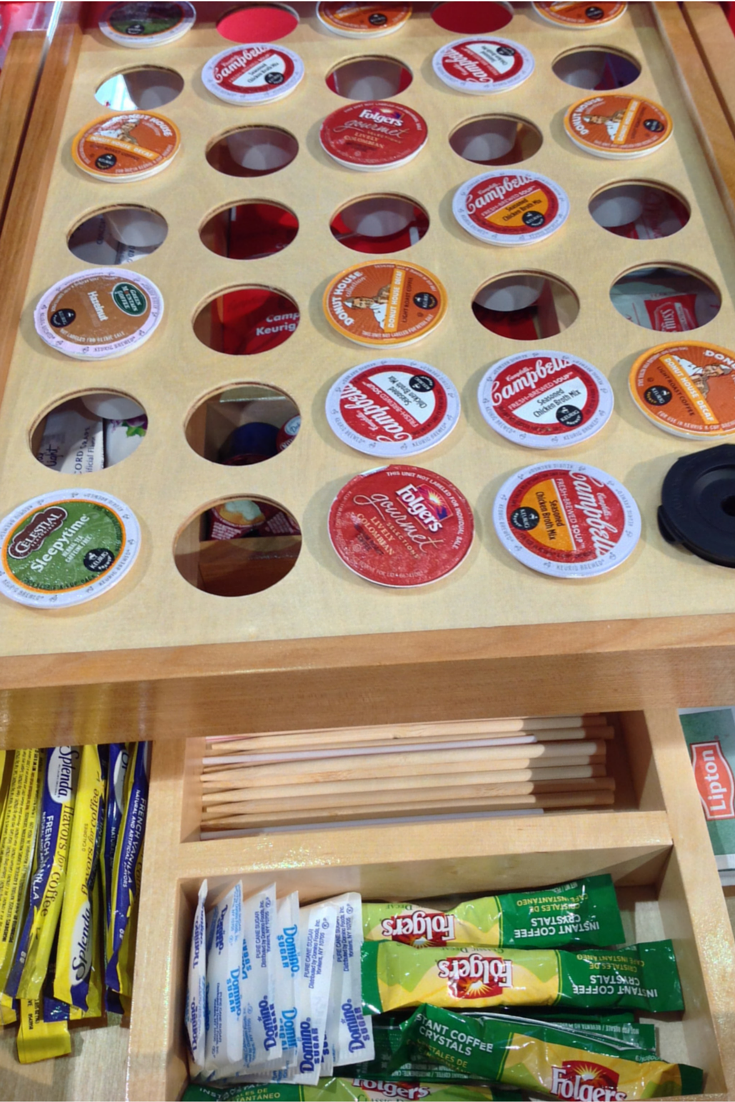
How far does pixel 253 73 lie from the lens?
37.1 inches

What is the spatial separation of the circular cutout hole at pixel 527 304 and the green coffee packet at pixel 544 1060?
0.58 m

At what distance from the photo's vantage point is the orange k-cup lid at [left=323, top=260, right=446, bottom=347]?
736 mm

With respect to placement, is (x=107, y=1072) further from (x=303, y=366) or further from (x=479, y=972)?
(x=303, y=366)

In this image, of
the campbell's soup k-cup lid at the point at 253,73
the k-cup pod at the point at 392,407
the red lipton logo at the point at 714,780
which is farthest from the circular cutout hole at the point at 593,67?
the red lipton logo at the point at 714,780

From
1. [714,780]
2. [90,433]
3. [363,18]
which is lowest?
[714,780]

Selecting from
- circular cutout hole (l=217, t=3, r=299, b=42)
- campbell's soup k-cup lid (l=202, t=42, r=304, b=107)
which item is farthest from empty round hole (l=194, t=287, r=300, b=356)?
circular cutout hole (l=217, t=3, r=299, b=42)

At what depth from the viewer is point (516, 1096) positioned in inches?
28.0

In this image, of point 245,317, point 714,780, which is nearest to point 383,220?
point 245,317

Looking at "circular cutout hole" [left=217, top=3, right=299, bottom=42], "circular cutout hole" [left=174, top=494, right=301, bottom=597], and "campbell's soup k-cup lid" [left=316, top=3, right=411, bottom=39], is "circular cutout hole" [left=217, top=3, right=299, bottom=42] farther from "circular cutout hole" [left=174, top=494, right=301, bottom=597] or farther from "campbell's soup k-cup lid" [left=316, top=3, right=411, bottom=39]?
"circular cutout hole" [left=174, top=494, right=301, bottom=597]

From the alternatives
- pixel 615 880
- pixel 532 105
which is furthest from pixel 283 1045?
pixel 532 105

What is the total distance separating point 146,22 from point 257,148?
0.71 feet

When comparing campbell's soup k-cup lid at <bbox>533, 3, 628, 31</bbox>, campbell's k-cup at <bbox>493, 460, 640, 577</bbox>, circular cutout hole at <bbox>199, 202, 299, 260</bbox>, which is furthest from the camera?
circular cutout hole at <bbox>199, 202, 299, 260</bbox>

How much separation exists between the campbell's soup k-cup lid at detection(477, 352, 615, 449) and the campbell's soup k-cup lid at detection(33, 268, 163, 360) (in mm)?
290

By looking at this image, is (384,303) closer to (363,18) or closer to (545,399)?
(545,399)
